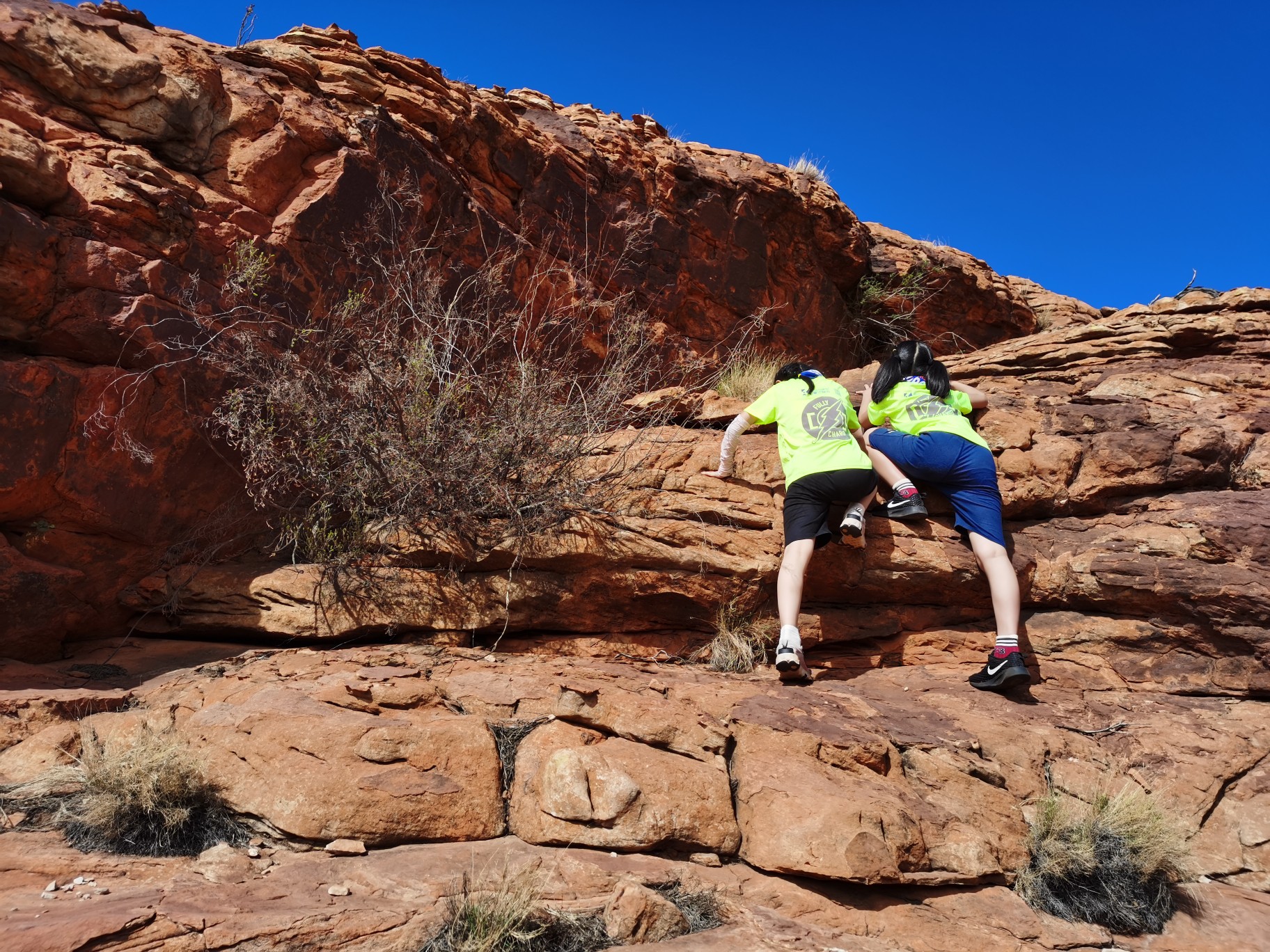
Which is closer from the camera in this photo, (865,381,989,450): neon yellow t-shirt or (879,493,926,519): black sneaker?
(879,493,926,519): black sneaker

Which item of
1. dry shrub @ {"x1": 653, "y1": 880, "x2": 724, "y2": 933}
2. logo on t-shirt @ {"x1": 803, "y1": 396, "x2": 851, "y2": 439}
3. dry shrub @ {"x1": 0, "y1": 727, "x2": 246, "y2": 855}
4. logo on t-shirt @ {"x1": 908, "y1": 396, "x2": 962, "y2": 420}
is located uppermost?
logo on t-shirt @ {"x1": 908, "y1": 396, "x2": 962, "y2": 420}

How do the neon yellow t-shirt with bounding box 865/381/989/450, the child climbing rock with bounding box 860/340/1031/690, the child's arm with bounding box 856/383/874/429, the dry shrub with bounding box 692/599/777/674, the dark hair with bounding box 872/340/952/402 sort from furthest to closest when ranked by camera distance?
the child's arm with bounding box 856/383/874/429 → the dark hair with bounding box 872/340/952/402 → the neon yellow t-shirt with bounding box 865/381/989/450 → the dry shrub with bounding box 692/599/777/674 → the child climbing rock with bounding box 860/340/1031/690

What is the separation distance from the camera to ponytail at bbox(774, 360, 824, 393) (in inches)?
200

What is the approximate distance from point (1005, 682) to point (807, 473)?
1.51 metres

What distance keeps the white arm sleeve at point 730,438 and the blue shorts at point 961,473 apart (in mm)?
952

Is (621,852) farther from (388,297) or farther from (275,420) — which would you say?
(388,297)

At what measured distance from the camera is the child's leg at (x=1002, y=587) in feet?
14.6

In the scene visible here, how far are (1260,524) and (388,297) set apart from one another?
5606 millimetres

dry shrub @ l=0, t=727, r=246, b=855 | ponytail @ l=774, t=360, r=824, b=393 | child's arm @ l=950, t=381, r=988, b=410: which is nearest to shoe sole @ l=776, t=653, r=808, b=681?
Answer: ponytail @ l=774, t=360, r=824, b=393

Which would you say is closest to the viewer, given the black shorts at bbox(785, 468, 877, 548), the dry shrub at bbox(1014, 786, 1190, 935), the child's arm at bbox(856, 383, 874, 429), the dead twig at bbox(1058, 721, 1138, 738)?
the dry shrub at bbox(1014, 786, 1190, 935)

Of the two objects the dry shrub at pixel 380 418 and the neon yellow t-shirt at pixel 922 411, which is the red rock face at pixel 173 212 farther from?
the neon yellow t-shirt at pixel 922 411

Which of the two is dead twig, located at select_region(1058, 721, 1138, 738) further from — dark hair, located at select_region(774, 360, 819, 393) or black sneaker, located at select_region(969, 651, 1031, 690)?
dark hair, located at select_region(774, 360, 819, 393)

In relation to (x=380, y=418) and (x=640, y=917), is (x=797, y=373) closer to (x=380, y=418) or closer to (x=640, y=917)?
(x=380, y=418)

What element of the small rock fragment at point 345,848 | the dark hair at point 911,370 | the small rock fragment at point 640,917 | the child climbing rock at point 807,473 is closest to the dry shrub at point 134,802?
the small rock fragment at point 345,848
